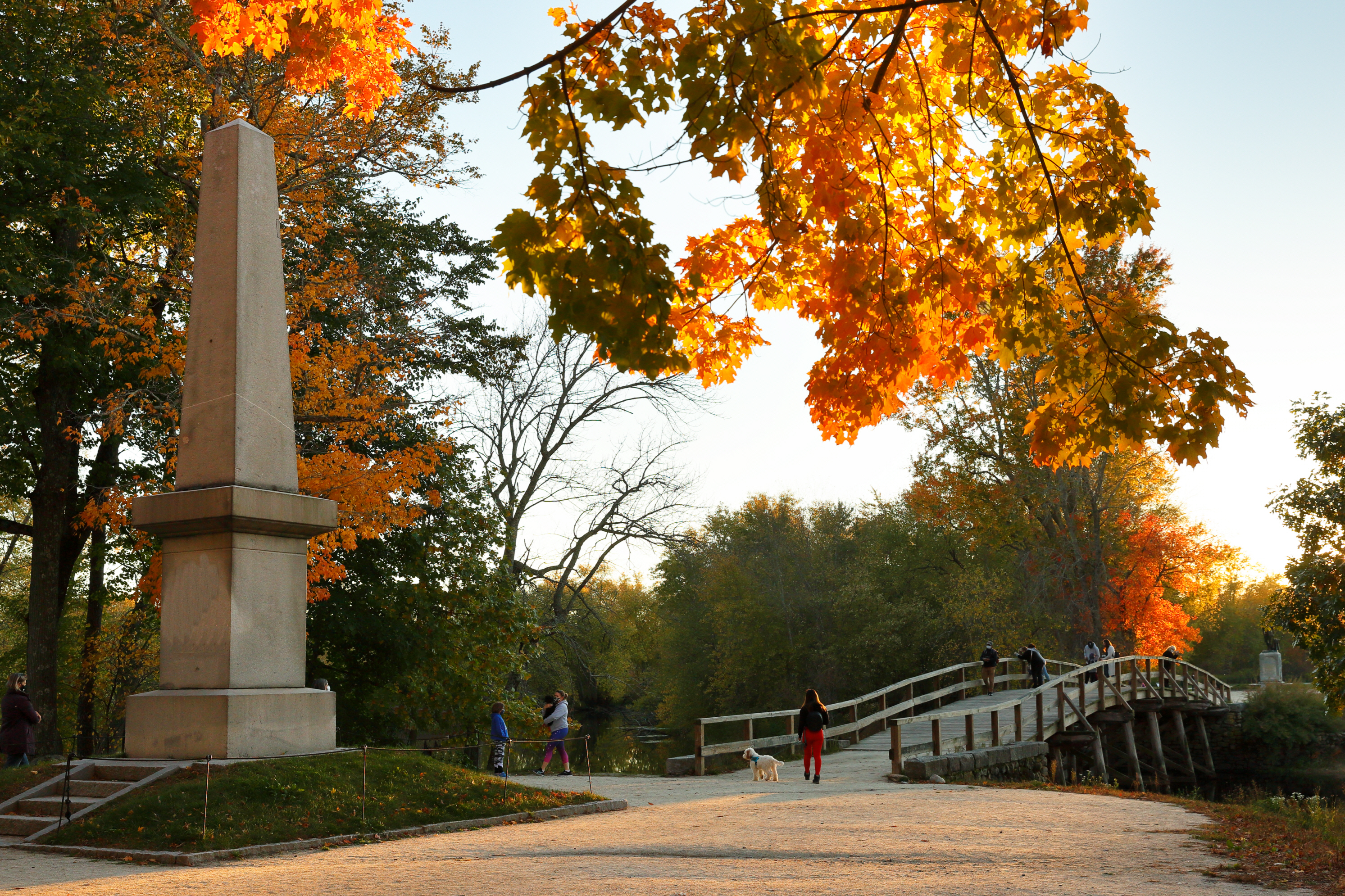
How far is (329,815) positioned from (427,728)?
14.0 meters

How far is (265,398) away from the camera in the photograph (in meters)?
10.9

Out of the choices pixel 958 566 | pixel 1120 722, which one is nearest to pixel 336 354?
pixel 1120 722

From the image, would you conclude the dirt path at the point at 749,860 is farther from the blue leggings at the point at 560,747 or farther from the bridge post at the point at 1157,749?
the bridge post at the point at 1157,749

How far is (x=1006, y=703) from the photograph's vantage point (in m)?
19.3

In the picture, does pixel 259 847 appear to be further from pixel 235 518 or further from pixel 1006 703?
pixel 1006 703

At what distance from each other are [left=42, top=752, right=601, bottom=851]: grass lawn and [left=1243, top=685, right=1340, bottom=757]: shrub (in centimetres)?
3040

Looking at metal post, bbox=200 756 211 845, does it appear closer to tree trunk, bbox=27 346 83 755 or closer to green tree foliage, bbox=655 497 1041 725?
tree trunk, bbox=27 346 83 755

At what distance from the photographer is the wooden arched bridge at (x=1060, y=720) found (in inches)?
723

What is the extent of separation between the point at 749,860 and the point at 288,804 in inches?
162

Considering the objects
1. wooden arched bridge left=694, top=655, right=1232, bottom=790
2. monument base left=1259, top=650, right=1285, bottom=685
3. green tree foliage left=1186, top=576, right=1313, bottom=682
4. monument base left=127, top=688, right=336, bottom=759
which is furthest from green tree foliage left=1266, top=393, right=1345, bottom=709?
green tree foliage left=1186, top=576, right=1313, bottom=682

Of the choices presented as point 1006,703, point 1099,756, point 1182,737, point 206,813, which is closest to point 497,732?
point 1006,703

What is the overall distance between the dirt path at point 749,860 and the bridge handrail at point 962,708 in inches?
194

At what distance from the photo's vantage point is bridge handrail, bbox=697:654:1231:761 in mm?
17281

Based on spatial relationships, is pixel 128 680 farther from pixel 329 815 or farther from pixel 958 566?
pixel 958 566
